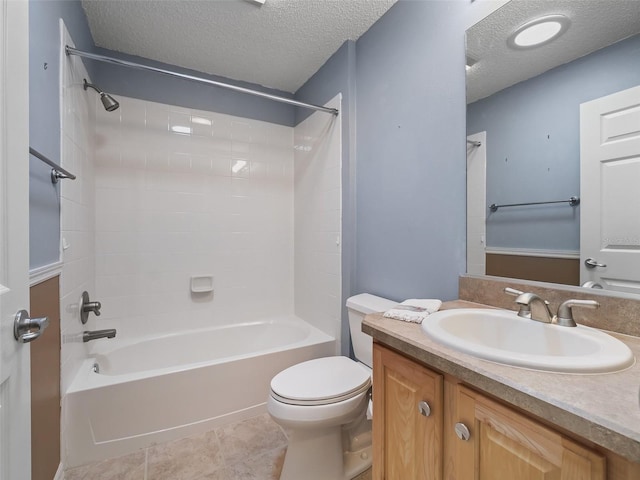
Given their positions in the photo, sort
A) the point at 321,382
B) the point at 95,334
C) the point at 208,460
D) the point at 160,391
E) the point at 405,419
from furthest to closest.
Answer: the point at 95,334
the point at 160,391
the point at 208,460
the point at 321,382
the point at 405,419

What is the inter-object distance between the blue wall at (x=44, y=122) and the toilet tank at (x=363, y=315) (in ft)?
4.67

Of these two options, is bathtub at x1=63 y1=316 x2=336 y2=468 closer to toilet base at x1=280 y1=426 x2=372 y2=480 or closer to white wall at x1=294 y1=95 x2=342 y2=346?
white wall at x1=294 y1=95 x2=342 y2=346

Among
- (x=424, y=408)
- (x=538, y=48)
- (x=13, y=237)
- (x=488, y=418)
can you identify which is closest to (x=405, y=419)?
(x=424, y=408)

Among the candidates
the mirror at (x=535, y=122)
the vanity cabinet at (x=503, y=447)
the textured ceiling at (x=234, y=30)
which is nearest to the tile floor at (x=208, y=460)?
the vanity cabinet at (x=503, y=447)

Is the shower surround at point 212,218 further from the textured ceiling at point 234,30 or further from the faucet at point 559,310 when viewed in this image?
the faucet at point 559,310

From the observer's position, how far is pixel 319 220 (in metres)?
2.27

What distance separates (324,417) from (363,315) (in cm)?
57

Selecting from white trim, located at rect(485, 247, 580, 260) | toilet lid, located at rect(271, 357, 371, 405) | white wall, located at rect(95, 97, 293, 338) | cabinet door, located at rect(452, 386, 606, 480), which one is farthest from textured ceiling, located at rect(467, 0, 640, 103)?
white wall, located at rect(95, 97, 293, 338)

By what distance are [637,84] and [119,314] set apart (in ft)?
9.41

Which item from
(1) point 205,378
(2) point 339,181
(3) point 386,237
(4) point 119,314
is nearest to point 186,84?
(2) point 339,181

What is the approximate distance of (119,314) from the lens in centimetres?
209

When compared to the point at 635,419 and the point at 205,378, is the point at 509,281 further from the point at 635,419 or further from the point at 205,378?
the point at 205,378

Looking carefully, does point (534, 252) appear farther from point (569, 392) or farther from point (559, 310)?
point (569, 392)

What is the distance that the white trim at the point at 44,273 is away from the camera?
99 centimetres
